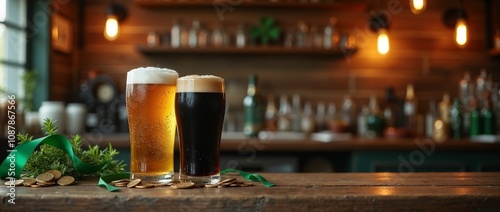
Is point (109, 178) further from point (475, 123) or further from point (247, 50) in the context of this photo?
point (475, 123)

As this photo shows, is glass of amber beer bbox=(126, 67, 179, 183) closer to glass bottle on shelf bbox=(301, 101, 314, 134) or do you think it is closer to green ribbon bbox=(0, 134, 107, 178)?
green ribbon bbox=(0, 134, 107, 178)

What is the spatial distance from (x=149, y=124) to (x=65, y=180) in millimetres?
174

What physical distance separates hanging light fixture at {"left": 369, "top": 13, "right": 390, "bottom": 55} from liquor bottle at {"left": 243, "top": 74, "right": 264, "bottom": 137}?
2.84 feet

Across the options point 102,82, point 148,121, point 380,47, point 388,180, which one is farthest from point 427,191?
point 102,82

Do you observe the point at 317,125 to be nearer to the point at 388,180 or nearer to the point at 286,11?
the point at 286,11

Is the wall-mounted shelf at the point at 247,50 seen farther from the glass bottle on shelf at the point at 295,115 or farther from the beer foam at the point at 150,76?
the beer foam at the point at 150,76

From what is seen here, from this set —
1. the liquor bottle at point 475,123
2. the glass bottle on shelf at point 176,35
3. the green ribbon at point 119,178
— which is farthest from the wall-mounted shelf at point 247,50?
the green ribbon at point 119,178

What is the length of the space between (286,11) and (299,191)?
2951 millimetres

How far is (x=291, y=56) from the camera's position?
3635 millimetres

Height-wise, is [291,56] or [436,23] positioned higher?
[436,23]

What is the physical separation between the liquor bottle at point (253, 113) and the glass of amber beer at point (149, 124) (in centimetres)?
210

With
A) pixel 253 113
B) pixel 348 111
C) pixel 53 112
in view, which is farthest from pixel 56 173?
pixel 348 111

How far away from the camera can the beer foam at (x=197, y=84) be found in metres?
0.88

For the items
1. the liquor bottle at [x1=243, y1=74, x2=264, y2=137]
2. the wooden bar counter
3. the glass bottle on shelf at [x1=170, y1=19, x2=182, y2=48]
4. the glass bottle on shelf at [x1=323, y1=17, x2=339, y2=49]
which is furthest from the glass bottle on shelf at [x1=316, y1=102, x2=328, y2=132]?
the wooden bar counter
